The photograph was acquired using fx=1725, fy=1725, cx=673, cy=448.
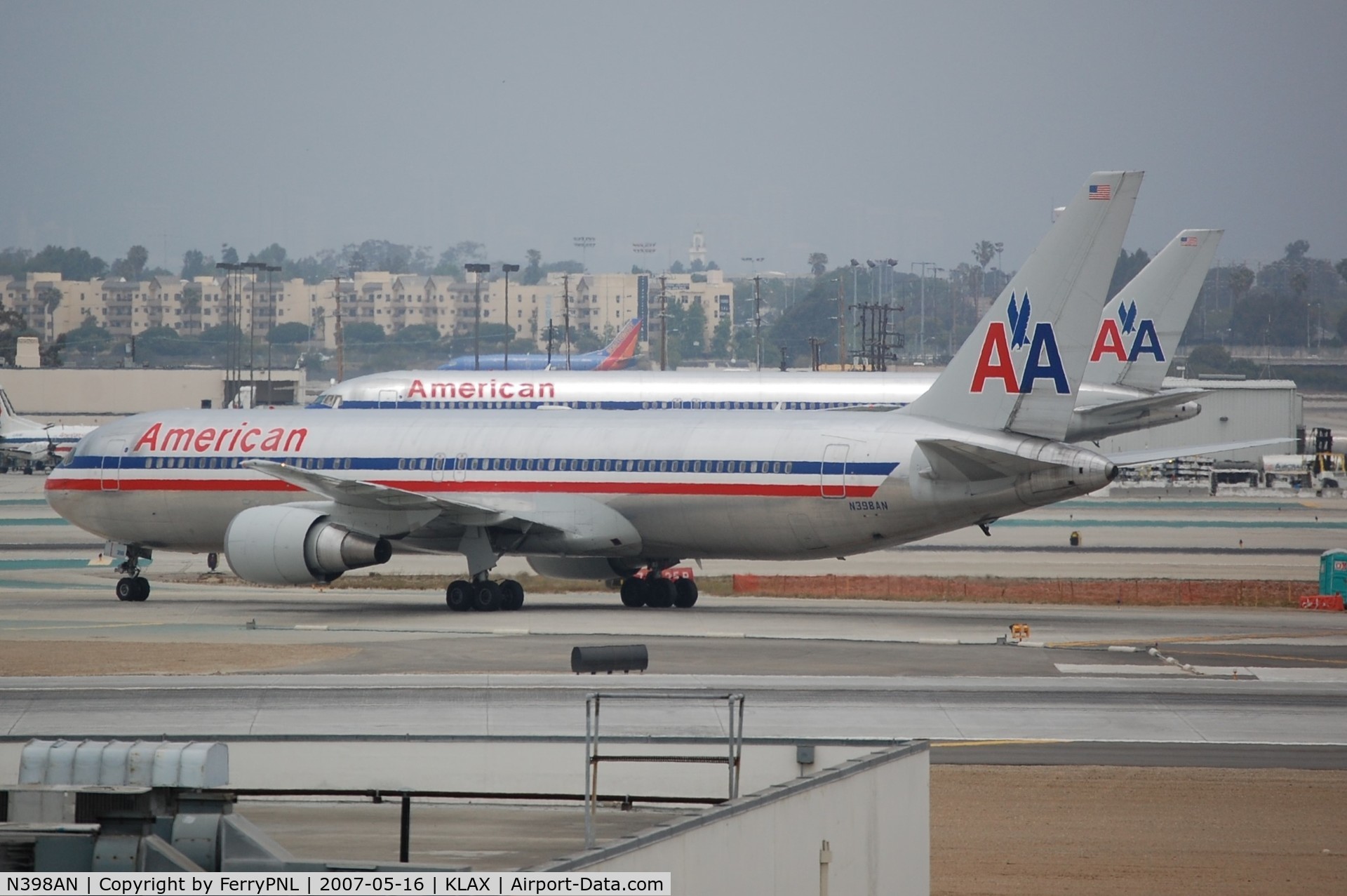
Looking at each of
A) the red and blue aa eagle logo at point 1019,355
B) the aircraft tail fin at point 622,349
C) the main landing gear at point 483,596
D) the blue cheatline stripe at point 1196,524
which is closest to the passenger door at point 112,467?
the main landing gear at point 483,596

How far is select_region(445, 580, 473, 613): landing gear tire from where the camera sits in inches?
1652

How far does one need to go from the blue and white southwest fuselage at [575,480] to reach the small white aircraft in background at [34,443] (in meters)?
69.8

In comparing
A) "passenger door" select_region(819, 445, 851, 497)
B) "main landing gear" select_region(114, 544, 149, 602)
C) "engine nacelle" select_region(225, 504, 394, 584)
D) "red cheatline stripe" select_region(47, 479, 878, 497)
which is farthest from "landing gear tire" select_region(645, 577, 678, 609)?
"main landing gear" select_region(114, 544, 149, 602)

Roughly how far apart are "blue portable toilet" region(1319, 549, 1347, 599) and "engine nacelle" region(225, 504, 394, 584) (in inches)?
982

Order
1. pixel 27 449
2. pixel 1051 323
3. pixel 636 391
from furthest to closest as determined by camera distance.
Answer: pixel 27 449
pixel 636 391
pixel 1051 323

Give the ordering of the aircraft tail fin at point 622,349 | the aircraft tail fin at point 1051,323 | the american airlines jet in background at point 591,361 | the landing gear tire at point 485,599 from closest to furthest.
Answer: the aircraft tail fin at point 1051,323 → the landing gear tire at point 485,599 → the american airlines jet in background at point 591,361 → the aircraft tail fin at point 622,349

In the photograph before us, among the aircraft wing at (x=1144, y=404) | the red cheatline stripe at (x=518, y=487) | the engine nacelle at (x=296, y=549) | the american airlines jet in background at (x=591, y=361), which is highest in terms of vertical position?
the american airlines jet in background at (x=591, y=361)

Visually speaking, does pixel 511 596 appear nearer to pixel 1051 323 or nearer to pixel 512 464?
pixel 512 464

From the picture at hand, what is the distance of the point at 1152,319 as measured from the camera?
55.8 m

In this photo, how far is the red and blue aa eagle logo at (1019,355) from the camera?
121 ft

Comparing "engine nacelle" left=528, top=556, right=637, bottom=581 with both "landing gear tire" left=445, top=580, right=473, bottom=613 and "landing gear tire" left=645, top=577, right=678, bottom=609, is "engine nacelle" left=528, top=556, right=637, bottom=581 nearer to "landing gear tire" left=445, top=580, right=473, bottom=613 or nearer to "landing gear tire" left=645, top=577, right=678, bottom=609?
"landing gear tire" left=645, top=577, right=678, bottom=609

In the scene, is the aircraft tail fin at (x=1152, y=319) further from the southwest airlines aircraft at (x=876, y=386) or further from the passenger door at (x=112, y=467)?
the passenger door at (x=112, y=467)

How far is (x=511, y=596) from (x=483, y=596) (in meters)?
0.78

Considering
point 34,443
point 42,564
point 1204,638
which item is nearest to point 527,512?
point 1204,638
